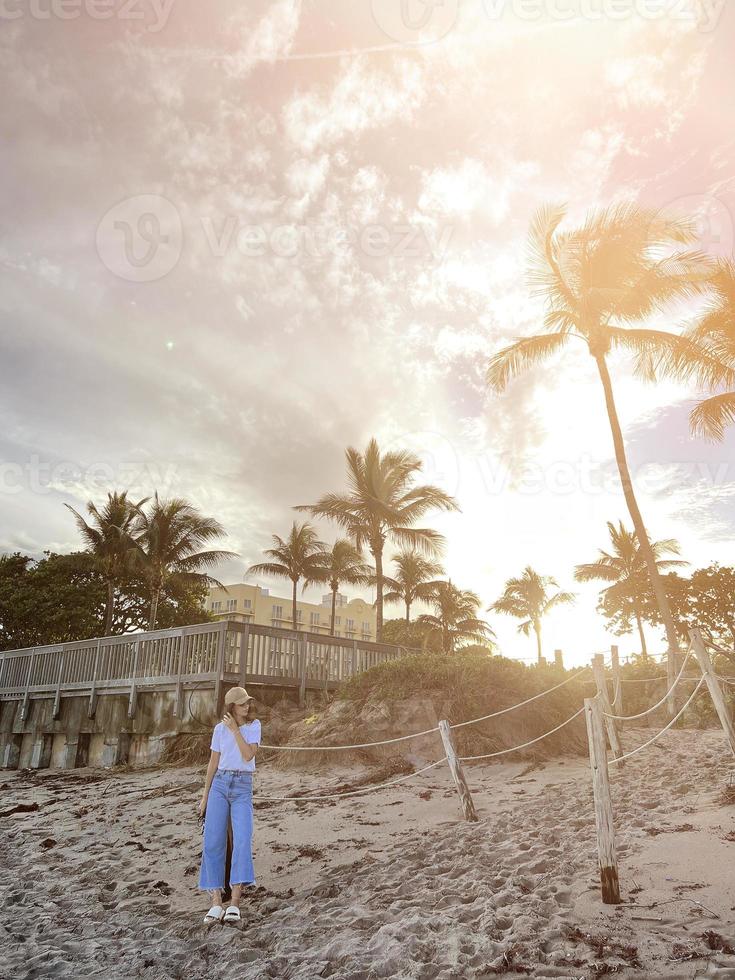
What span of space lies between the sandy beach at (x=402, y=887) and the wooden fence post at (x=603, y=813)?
165mm

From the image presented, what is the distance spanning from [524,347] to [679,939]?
15648 millimetres

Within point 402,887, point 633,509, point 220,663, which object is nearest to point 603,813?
point 402,887

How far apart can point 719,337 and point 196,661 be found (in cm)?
1514

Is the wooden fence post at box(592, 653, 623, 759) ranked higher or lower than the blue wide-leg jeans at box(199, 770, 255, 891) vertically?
higher

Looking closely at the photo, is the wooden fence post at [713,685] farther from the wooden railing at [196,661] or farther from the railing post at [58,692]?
the railing post at [58,692]

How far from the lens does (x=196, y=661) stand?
13.5 m

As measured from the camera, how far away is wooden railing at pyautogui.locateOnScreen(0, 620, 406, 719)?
13297 mm

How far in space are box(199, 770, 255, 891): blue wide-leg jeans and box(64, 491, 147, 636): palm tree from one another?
2758 cm

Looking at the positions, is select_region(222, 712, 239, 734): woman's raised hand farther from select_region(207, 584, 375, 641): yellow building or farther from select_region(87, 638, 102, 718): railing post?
select_region(207, 584, 375, 641): yellow building

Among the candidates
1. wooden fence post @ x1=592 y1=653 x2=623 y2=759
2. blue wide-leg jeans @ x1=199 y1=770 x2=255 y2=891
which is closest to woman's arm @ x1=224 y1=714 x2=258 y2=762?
blue wide-leg jeans @ x1=199 y1=770 x2=255 y2=891

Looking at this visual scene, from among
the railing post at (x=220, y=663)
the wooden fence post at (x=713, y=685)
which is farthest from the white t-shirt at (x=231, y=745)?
the railing post at (x=220, y=663)

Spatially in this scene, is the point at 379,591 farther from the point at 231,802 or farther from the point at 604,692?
the point at 231,802

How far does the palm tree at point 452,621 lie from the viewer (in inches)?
1663

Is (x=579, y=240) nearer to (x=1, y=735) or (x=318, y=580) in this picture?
(x=1, y=735)
